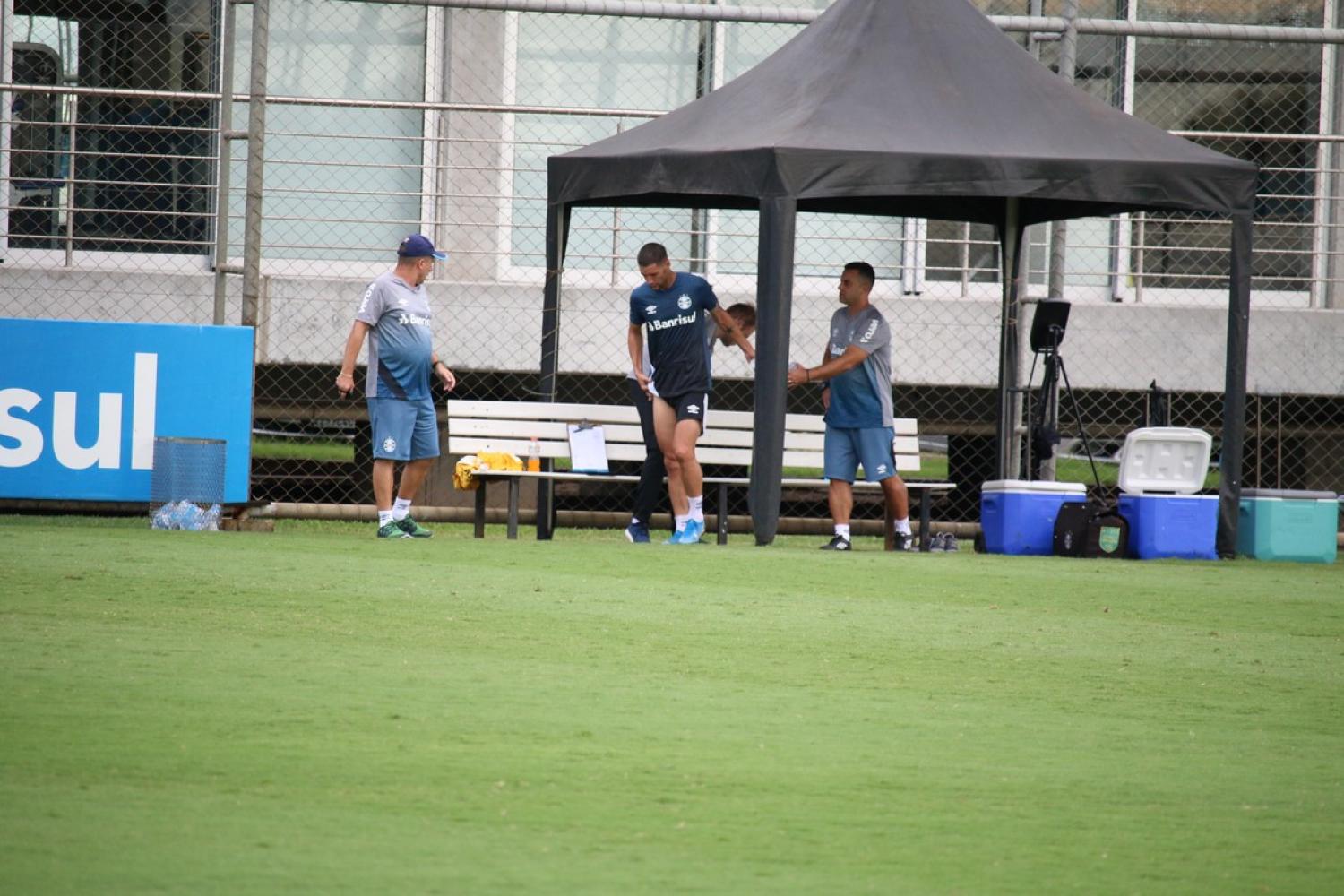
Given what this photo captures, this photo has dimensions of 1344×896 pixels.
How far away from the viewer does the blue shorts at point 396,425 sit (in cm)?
1092

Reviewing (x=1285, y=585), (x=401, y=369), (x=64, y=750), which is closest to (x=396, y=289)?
(x=401, y=369)

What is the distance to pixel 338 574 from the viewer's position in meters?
8.14

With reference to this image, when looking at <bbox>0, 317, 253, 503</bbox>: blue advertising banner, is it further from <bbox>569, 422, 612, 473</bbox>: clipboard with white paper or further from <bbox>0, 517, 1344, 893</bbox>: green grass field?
<bbox>0, 517, 1344, 893</bbox>: green grass field

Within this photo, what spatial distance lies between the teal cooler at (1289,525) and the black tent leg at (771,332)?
10.1ft

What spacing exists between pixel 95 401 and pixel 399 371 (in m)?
1.75

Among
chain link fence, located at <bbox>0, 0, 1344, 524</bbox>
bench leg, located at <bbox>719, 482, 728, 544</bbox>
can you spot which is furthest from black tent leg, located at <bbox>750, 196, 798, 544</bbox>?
chain link fence, located at <bbox>0, 0, 1344, 524</bbox>

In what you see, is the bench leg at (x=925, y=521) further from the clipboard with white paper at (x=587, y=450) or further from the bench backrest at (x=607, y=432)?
the clipboard with white paper at (x=587, y=450)

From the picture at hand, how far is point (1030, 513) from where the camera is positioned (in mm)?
11727

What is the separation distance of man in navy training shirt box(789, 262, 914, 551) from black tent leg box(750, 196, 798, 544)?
26.7 inches

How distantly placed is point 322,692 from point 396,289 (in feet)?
20.4

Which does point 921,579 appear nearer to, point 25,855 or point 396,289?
point 396,289

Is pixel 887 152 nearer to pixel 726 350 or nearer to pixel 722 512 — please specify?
pixel 722 512

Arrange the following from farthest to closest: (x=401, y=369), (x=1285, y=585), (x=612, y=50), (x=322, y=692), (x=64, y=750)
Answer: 1. (x=612, y=50)
2. (x=401, y=369)
3. (x=1285, y=585)
4. (x=322, y=692)
5. (x=64, y=750)

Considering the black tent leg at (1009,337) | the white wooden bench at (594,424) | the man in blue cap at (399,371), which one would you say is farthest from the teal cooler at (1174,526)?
the man in blue cap at (399,371)
